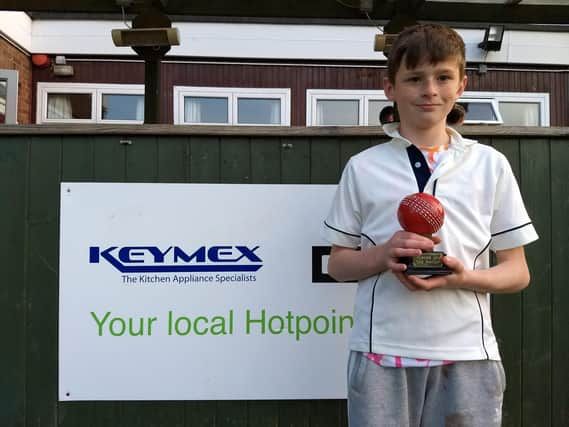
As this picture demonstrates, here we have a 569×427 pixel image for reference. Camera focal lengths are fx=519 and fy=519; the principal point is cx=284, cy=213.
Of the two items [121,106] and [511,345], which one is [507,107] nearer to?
[121,106]

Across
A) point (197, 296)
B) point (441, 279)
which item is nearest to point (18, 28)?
point (197, 296)

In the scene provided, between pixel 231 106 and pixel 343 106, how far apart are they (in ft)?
4.26

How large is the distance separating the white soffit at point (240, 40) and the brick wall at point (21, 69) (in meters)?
0.20

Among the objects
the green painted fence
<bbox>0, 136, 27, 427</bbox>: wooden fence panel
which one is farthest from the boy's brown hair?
<bbox>0, 136, 27, 427</bbox>: wooden fence panel

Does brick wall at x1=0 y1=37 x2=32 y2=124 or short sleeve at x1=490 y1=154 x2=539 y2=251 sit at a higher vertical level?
brick wall at x1=0 y1=37 x2=32 y2=124

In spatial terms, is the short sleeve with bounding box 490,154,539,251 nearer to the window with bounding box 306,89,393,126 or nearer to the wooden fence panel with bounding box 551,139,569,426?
the wooden fence panel with bounding box 551,139,569,426

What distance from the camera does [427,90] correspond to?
1366mm

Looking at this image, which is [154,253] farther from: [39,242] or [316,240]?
[316,240]

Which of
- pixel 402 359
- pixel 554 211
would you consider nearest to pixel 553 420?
pixel 554 211

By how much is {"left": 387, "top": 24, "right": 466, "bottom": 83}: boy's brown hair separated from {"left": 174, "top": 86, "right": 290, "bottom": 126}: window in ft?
14.9

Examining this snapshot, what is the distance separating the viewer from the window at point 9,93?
5.17 meters

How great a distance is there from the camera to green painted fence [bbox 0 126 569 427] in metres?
2.17

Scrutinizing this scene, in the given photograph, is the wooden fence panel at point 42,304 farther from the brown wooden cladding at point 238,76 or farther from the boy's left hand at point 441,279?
the brown wooden cladding at point 238,76

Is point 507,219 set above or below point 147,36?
below
